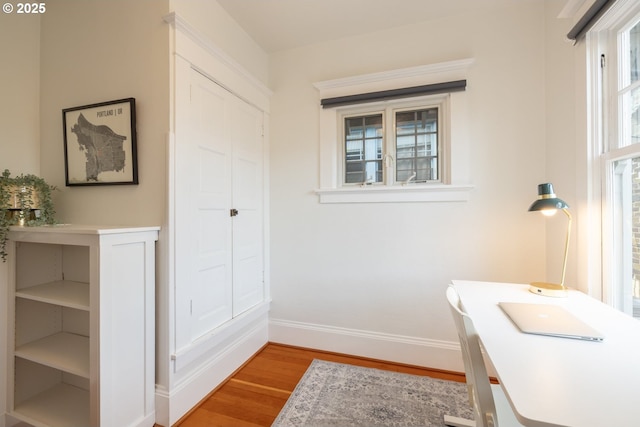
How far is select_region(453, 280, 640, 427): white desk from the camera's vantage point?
58 centimetres

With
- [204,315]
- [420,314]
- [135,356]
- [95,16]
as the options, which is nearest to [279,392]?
→ [204,315]

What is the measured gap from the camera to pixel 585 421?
559 mm

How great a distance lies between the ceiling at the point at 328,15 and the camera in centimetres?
194

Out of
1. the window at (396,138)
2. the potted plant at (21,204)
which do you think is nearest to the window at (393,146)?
the window at (396,138)

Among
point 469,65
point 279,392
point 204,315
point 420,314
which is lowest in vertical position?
point 279,392

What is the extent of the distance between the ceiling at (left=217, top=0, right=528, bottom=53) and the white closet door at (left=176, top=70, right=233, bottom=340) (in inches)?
25.7

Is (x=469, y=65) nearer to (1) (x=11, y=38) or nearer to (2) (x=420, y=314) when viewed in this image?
(2) (x=420, y=314)

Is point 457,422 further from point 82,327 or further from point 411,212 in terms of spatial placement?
point 82,327

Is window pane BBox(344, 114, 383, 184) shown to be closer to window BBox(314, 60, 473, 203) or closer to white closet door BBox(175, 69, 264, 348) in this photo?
window BBox(314, 60, 473, 203)

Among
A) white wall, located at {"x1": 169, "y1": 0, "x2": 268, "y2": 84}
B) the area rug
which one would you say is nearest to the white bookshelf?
the area rug

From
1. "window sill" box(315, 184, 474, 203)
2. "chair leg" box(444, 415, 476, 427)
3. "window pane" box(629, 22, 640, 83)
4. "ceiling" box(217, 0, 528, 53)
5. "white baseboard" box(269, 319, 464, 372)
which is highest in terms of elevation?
"ceiling" box(217, 0, 528, 53)

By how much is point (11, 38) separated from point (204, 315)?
2121mm

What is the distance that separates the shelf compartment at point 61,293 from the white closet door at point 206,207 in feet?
1.52

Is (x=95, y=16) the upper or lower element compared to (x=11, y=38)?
upper
